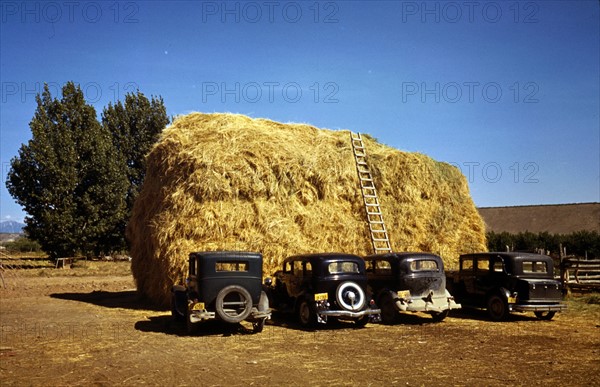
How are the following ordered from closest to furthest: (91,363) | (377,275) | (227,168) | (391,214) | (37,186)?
(91,363) → (377,275) → (227,168) → (391,214) → (37,186)

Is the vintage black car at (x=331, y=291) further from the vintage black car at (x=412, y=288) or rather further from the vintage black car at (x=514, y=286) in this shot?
the vintage black car at (x=514, y=286)

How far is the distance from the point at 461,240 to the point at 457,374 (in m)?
12.2

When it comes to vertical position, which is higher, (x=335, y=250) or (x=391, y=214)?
(x=391, y=214)

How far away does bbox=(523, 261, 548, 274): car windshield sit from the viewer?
43.4ft

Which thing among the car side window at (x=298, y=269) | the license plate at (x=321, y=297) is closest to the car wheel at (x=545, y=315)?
the license plate at (x=321, y=297)

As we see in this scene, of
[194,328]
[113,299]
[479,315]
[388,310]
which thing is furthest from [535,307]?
[113,299]

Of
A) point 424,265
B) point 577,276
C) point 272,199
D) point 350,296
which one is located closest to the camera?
point 350,296

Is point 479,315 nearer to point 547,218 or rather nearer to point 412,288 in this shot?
point 412,288

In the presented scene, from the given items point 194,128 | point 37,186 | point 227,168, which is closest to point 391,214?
point 227,168

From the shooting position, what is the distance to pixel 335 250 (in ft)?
53.1

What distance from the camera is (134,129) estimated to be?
4497 centimetres

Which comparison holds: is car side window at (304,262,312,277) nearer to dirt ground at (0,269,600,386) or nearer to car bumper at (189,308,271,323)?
dirt ground at (0,269,600,386)

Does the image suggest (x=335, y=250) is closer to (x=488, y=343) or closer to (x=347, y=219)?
(x=347, y=219)

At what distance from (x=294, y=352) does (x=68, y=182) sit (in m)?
30.9
